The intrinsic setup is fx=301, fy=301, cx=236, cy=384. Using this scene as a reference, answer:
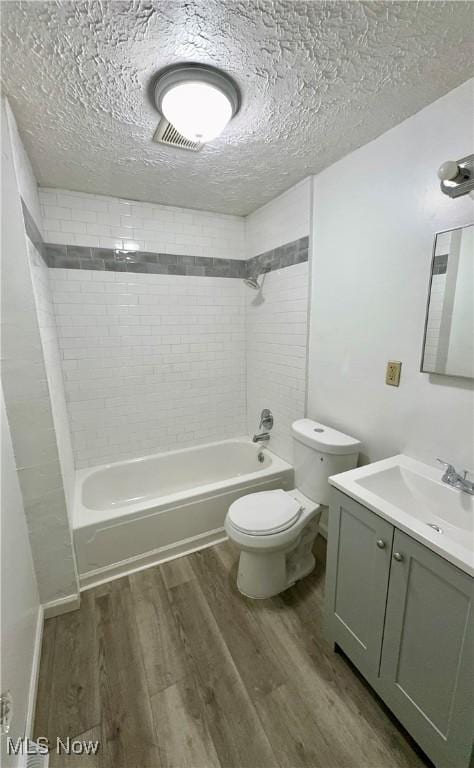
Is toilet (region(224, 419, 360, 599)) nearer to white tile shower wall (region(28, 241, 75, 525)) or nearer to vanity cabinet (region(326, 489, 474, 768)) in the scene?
vanity cabinet (region(326, 489, 474, 768))

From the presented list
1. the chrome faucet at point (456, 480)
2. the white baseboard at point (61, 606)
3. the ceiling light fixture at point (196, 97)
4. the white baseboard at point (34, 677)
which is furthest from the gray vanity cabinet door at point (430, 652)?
the ceiling light fixture at point (196, 97)

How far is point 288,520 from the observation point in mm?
1581

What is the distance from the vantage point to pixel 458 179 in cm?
109

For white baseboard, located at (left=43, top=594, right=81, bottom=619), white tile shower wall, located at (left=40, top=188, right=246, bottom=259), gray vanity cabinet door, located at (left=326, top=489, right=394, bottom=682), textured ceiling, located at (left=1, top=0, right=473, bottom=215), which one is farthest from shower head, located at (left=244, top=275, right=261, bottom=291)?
white baseboard, located at (left=43, top=594, right=81, bottom=619)

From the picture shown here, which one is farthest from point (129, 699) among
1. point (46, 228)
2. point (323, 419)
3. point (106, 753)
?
point (46, 228)

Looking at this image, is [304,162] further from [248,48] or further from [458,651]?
[458,651]

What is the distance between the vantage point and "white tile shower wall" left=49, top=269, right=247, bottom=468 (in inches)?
85.6

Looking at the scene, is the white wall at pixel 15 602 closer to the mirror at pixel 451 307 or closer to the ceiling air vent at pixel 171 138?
the ceiling air vent at pixel 171 138

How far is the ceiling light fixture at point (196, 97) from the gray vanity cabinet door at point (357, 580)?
1571mm

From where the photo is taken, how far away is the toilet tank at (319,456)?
1.64 meters

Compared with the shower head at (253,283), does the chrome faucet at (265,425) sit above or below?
below

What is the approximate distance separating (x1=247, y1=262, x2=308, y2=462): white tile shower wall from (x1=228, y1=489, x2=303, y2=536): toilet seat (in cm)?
63

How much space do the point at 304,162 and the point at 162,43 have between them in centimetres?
97

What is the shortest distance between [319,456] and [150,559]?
4.08 feet
